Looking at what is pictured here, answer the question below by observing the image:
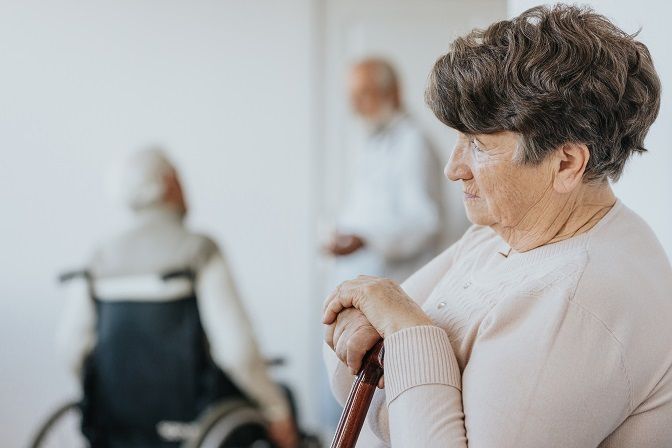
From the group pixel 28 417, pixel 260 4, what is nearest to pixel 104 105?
pixel 260 4

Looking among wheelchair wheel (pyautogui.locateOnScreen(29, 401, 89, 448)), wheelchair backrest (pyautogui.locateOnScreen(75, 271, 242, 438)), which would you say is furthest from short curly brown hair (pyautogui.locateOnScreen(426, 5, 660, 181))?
wheelchair wheel (pyautogui.locateOnScreen(29, 401, 89, 448))

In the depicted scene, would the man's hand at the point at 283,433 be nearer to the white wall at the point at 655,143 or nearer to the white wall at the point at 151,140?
the white wall at the point at 151,140

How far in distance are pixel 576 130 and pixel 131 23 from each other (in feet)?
8.61

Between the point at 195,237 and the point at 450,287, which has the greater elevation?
the point at 450,287

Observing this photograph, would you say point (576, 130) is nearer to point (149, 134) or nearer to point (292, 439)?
point (292, 439)

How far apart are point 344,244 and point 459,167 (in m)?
1.92

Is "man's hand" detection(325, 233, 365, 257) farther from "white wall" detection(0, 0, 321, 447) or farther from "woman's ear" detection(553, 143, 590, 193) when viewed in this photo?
"woman's ear" detection(553, 143, 590, 193)

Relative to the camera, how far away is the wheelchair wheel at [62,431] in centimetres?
261

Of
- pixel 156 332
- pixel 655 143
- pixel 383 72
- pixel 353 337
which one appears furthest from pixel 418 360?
pixel 383 72

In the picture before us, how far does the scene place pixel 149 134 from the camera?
10.3 feet

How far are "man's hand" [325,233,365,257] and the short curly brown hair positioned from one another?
1.96 metres

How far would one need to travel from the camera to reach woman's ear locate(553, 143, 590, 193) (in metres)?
0.84

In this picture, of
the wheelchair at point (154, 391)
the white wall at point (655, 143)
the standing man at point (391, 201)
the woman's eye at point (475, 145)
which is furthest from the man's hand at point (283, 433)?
the woman's eye at point (475, 145)

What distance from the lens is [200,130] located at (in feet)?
10.5
